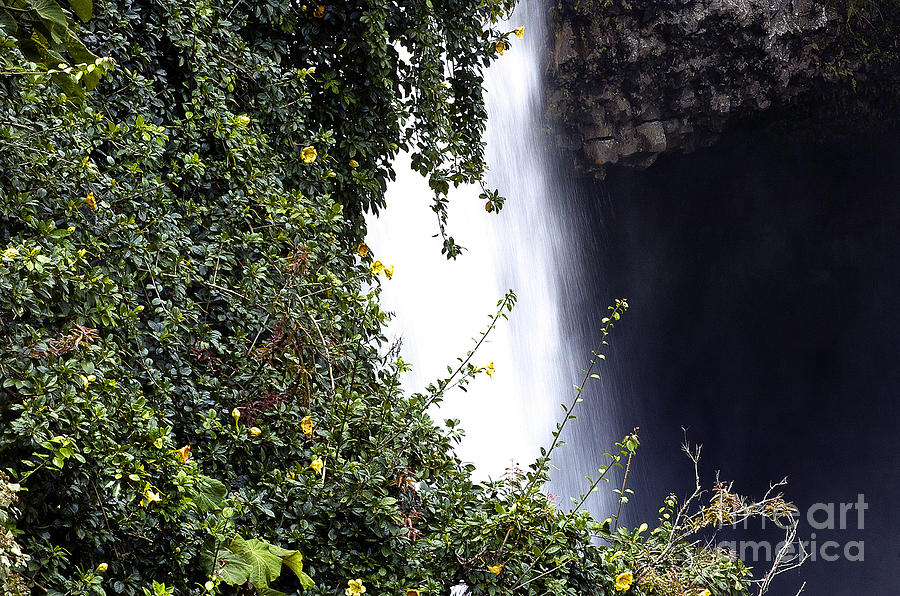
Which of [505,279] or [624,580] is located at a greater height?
[505,279]

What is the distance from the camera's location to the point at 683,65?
7715 mm

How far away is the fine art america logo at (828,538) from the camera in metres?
7.80

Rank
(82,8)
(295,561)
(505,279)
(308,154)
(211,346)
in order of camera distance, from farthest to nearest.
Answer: (505,279), (308,154), (211,346), (82,8), (295,561)

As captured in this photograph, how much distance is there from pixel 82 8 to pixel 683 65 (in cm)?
678

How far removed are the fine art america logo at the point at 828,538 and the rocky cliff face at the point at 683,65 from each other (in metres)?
4.23

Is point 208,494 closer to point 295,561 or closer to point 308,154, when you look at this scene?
point 295,561

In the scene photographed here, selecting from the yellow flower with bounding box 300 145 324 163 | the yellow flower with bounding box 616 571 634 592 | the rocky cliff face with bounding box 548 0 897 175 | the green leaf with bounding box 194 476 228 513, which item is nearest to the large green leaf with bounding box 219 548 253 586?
the green leaf with bounding box 194 476 228 513

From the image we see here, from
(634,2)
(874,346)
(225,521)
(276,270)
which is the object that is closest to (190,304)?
(276,270)

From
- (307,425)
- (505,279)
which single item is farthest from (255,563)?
(505,279)

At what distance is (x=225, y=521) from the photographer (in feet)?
5.84

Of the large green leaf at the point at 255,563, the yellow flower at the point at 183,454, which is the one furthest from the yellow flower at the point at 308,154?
the large green leaf at the point at 255,563

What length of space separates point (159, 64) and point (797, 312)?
7.78m

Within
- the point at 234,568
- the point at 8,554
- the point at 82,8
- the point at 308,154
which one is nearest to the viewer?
the point at 8,554

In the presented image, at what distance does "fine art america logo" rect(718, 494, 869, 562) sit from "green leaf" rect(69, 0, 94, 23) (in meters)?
7.50
